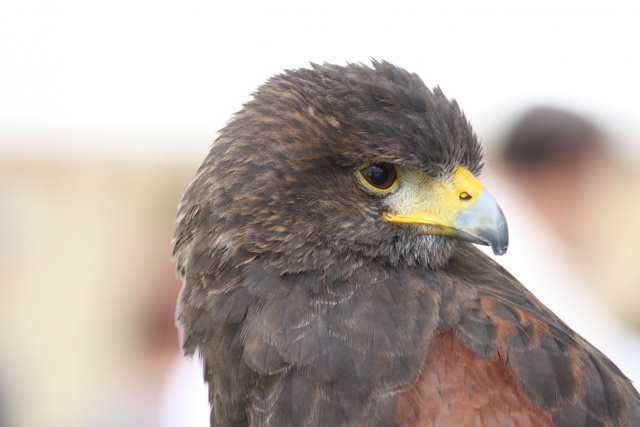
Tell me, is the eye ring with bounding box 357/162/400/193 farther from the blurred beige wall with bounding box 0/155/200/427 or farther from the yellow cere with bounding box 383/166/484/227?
the blurred beige wall with bounding box 0/155/200/427

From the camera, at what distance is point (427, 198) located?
10.6ft

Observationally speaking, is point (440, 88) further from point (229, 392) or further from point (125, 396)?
point (125, 396)

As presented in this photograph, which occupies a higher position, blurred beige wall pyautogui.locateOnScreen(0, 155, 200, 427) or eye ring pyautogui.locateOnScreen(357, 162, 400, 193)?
eye ring pyautogui.locateOnScreen(357, 162, 400, 193)

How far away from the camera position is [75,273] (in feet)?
29.5

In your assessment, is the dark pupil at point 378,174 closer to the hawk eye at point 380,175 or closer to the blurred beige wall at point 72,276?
the hawk eye at point 380,175

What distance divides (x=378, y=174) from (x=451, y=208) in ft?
0.94

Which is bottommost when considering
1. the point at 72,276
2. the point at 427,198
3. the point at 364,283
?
the point at 72,276

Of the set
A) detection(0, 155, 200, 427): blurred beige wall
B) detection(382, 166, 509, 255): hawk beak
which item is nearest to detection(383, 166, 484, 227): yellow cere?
detection(382, 166, 509, 255): hawk beak

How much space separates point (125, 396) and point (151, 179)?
2.50 m

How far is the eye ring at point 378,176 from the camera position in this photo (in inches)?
125

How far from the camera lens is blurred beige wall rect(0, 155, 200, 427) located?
8516mm

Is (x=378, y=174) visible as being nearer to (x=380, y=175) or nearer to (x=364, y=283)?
(x=380, y=175)

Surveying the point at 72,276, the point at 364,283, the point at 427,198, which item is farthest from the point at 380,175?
the point at 72,276

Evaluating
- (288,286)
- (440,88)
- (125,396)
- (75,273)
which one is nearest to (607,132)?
→ (440,88)
